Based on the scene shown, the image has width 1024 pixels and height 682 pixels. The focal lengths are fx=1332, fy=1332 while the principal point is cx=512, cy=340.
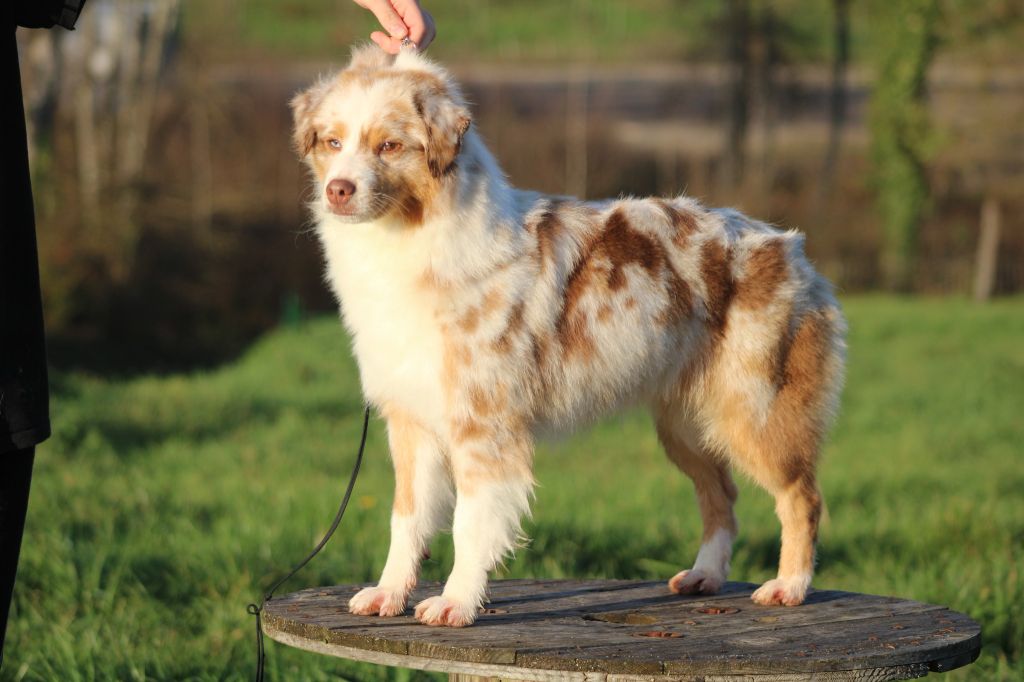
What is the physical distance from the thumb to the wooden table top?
1.75 m

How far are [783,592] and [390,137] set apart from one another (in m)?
1.87

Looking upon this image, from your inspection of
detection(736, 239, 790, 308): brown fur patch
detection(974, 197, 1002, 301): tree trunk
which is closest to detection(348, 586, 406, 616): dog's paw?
detection(736, 239, 790, 308): brown fur patch

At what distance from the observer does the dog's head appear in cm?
370

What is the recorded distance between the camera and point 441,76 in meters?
3.90

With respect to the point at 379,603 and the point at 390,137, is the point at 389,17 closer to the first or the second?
the point at 390,137

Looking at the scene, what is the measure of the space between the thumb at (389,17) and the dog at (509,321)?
0.52 feet

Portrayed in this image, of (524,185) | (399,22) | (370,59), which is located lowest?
(524,185)

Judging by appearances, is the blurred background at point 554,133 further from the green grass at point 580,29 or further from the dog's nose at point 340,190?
the dog's nose at point 340,190

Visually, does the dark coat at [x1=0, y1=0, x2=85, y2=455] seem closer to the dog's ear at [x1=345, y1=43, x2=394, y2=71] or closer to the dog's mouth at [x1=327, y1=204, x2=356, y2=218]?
the dog's mouth at [x1=327, y1=204, x2=356, y2=218]

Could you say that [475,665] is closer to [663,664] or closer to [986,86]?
[663,664]

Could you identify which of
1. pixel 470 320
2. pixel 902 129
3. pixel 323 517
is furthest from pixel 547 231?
pixel 902 129

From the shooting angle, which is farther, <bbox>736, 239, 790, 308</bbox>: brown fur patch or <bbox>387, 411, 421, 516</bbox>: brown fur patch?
<bbox>736, 239, 790, 308</bbox>: brown fur patch

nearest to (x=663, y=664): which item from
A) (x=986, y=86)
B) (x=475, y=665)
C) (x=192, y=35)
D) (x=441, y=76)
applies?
(x=475, y=665)

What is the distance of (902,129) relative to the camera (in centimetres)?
2731
